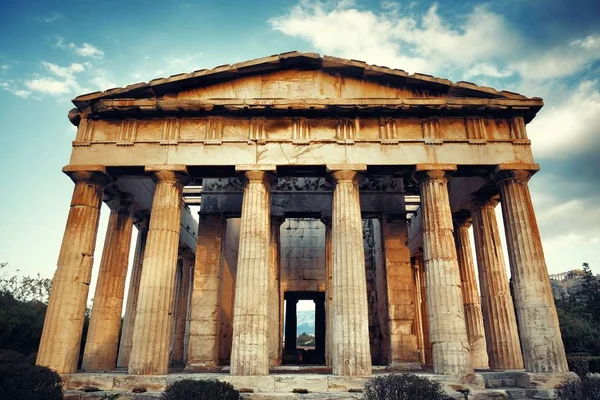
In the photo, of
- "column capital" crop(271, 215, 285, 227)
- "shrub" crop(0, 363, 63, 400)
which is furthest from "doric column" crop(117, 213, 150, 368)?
"shrub" crop(0, 363, 63, 400)

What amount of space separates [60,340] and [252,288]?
656cm

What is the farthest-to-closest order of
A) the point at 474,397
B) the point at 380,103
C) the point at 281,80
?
1. the point at 281,80
2. the point at 380,103
3. the point at 474,397

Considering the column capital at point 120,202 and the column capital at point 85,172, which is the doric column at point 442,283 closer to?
the column capital at point 85,172

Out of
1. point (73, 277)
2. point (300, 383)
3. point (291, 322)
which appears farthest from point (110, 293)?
point (291, 322)

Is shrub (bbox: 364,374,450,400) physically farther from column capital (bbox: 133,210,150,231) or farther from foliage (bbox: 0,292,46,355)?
foliage (bbox: 0,292,46,355)

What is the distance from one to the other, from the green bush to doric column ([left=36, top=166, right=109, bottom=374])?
636cm

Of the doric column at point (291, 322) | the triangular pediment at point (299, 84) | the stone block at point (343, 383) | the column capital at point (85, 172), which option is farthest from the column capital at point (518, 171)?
the doric column at point (291, 322)

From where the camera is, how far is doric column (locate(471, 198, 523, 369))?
1698cm

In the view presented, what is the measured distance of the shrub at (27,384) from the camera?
9.44 metres

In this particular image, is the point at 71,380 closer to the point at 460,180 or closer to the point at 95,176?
the point at 95,176

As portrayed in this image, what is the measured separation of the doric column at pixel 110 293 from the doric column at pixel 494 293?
50.8 ft

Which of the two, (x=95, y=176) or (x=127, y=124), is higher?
(x=127, y=124)

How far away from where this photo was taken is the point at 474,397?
11.9m

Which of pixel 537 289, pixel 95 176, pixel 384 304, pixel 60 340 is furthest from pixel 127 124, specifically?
pixel 537 289
